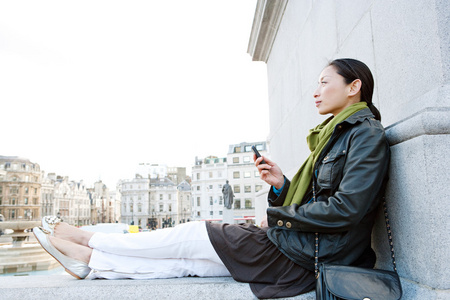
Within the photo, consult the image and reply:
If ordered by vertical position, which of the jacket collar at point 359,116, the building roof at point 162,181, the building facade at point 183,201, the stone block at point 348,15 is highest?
the building roof at point 162,181

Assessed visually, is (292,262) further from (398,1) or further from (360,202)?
(398,1)

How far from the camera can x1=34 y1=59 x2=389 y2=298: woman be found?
1.65 m

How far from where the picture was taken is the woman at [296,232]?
1.65m

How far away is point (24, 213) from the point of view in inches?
2489

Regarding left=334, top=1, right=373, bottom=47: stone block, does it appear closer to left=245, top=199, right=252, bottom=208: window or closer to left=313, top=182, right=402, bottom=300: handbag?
left=313, top=182, right=402, bottom=300: handbag

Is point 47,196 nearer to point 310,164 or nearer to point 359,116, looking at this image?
point 310,164

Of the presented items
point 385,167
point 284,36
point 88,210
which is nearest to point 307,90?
point 284,36

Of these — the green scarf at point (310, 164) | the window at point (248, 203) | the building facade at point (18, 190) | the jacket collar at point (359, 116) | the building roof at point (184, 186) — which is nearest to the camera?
the jacket collar at point (359, 116)

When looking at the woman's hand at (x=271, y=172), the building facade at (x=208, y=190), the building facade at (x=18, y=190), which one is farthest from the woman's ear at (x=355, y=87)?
the building facade at (x=18, y=190)

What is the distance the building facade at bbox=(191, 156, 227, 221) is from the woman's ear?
55.8 m

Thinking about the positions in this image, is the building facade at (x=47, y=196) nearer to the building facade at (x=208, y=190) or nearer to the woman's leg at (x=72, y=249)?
the building facade at (x=208, y=190)

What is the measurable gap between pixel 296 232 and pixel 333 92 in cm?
90

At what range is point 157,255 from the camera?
2.09 meters

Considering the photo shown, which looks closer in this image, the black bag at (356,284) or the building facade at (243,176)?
the black bag at (356,284)
